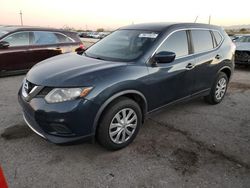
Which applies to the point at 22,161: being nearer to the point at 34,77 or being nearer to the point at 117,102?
the point at 34,77

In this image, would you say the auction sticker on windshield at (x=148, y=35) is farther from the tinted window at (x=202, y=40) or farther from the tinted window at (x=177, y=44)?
the tinted window at (x=202, y=40)

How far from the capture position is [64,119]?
2611mm

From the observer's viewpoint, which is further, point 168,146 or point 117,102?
point 168,146

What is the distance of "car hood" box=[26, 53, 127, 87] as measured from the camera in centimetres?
270

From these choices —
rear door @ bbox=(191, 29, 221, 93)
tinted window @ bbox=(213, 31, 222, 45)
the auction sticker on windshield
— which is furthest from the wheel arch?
the auction sticker on windshield

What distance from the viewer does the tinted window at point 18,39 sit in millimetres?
6845

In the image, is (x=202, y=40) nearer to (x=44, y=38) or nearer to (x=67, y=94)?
(x=67, y=94)

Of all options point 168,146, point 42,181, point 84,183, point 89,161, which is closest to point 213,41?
point 168,146

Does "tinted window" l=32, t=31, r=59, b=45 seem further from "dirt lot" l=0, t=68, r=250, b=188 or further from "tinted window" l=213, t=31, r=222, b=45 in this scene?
"tinted window" l=213, t=31, r=222, b=45

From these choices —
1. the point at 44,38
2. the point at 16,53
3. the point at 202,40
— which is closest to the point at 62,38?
the point at 44,38

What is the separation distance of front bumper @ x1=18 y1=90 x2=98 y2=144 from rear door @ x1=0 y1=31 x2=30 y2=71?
185 inches

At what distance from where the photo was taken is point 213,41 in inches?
179

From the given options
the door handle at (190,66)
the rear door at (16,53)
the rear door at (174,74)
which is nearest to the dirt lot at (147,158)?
the rear door at (174,74)

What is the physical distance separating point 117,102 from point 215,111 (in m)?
2.56
